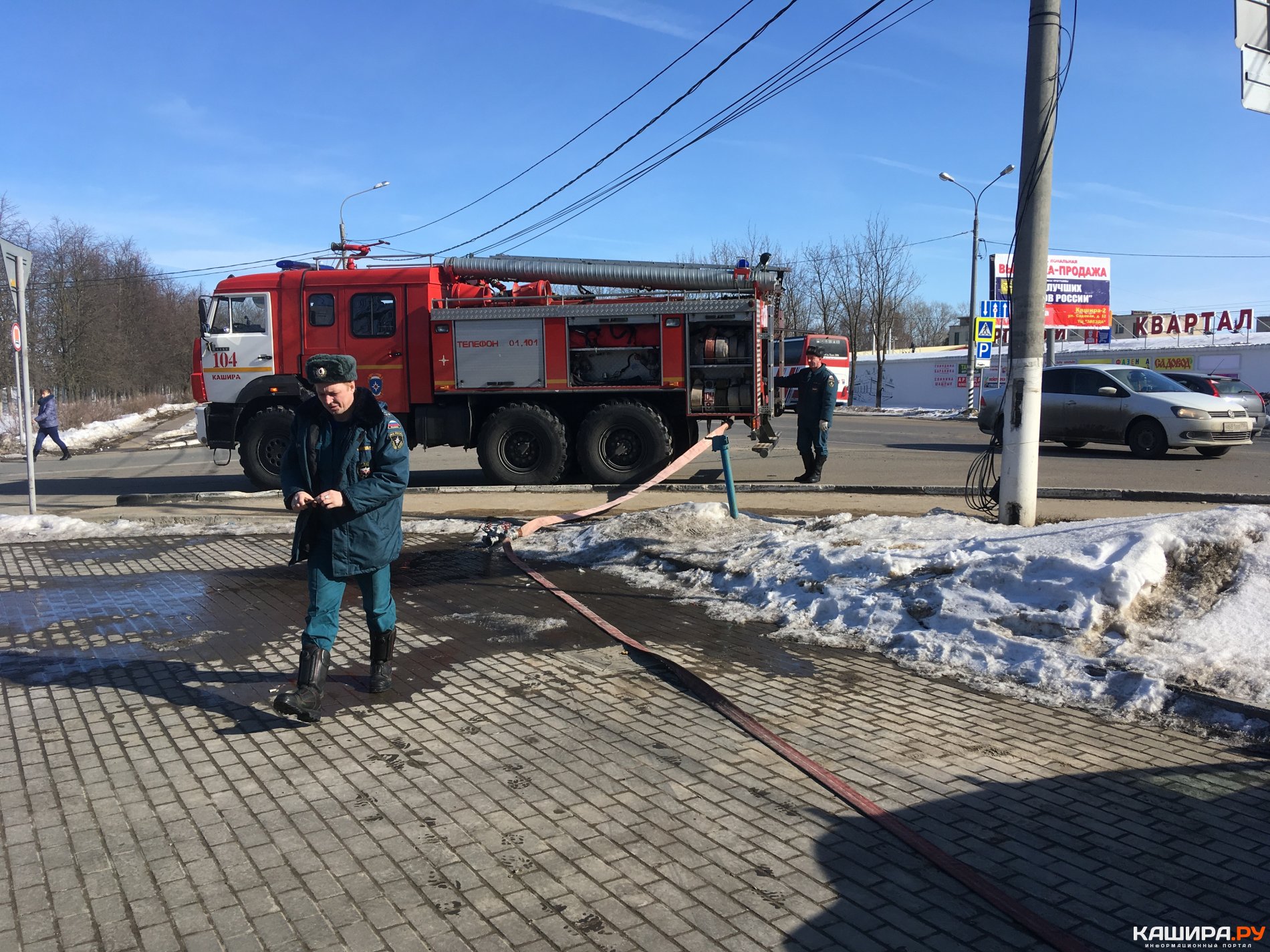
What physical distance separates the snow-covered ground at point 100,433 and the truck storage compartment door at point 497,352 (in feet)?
58.0

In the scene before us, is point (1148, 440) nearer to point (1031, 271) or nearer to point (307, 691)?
point (1031, 271)

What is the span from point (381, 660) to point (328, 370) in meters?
1.58

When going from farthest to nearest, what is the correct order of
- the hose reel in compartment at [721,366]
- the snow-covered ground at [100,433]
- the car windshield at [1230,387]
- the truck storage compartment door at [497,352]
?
the snow-covered ground at [100,433] → the car windshield at [1230,387] → the truck storage compartment door at [497,352] → the hose reel in compartment at [721,366]

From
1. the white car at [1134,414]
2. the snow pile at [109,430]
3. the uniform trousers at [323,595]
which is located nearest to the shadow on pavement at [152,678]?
the uniform trousers at [323,595]

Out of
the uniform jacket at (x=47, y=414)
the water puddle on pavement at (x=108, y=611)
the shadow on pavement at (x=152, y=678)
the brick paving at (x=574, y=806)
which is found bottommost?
the water puddle on pavement at (x=108, y=611)

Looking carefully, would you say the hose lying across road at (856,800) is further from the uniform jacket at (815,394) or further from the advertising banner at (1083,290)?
the advertising banner at (1083,290)

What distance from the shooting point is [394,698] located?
4.97 m

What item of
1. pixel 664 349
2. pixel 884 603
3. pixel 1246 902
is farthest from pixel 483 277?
pixel 1246 902

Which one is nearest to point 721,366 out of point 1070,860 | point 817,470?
point 817,470

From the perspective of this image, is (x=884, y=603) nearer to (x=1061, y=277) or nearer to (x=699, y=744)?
(x=699, y=744)

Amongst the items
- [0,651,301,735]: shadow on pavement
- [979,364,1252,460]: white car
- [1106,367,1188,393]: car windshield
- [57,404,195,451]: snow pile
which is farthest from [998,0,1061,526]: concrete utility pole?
[57,404,195,451]: snow pile

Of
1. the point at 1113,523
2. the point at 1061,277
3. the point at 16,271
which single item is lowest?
the point at 1113,523

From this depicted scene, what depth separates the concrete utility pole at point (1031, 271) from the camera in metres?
7.92

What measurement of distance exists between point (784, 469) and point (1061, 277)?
33.3 metres
